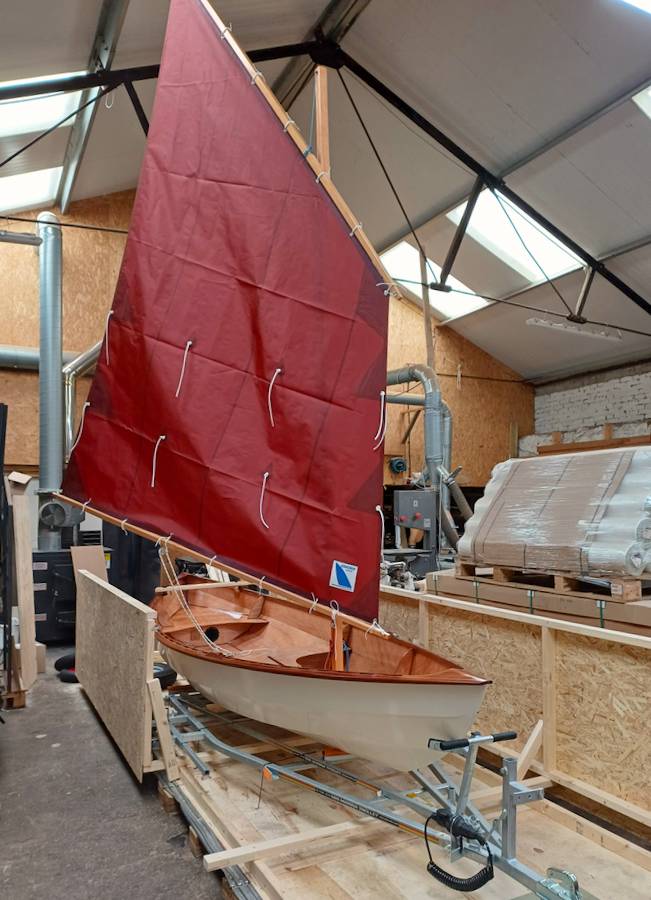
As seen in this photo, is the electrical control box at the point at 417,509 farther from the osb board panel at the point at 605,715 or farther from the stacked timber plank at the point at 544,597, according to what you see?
the osb board panel at the point at 605,715

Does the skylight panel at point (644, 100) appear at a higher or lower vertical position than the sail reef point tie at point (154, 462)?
higher

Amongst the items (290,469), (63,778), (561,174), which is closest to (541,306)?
(561,174)

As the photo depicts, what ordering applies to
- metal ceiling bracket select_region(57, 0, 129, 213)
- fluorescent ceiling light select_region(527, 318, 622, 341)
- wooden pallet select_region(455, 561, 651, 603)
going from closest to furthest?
wooden pallet select_region(455, 561, 651, 603), metal ceiling bracket select_region(57, 0, 129, 213), fluorescent ceiling light select_region(527, 318, 622, 341)

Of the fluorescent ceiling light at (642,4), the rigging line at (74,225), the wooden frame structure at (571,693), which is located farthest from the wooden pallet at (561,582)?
A: the rigging line at (74,225)

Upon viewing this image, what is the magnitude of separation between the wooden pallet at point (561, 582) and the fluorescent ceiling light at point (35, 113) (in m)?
5.89

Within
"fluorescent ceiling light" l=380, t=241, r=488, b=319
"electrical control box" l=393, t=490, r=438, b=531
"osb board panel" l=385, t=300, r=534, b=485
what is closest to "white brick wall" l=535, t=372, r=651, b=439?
"osb board panel" l=385, t=300, r=534, b=485

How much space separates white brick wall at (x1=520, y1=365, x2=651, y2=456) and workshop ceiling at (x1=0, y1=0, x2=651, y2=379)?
0.73m

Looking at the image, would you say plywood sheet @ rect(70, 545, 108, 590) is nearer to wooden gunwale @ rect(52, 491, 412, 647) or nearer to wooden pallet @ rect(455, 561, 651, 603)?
wooden gunwale @ rect(52, 491, 412, 647)

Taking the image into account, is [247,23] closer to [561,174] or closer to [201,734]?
[561,174]

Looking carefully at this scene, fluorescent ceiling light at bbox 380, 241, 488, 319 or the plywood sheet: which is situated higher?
fluorescent ceiling light at bbox 380, 241, 488, 319

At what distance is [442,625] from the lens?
12.2ft

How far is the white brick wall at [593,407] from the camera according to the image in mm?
10977

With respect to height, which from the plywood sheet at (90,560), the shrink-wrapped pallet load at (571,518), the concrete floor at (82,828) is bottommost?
the concrete floor at (82,828)

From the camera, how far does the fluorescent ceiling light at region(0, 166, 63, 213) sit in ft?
26.8
